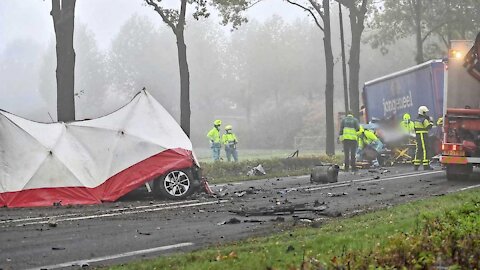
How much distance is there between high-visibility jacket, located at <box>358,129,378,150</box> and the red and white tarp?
12.1 metres

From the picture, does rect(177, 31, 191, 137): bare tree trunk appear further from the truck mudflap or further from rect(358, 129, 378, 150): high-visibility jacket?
the truck mudflap

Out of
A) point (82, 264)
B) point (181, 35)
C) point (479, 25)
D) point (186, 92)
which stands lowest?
point (82, 264)

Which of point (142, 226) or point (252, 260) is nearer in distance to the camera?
point (252, 260)

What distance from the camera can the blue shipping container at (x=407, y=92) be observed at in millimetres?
24062

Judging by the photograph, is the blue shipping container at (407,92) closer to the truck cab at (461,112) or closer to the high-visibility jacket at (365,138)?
the high-visibility jacket at (365,138)

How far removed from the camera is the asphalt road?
7.14 meters

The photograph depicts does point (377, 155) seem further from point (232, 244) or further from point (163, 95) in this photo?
point (163, 95)

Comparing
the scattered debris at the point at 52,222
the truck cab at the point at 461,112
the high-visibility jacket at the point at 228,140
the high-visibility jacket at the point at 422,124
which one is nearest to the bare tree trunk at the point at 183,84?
the high-visibility jacket at the point at 228,140

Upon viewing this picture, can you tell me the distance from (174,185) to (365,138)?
12.8 metres

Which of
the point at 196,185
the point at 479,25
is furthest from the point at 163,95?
the point at 196,185

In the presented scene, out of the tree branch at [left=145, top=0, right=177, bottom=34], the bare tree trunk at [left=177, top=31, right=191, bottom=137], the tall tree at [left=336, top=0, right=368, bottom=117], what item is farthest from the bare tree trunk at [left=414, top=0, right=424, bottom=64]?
the tree branch at [left=145, top=0, right=177, bottom=34]

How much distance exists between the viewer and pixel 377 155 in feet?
79.6

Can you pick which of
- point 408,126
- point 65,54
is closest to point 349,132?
point 408,126

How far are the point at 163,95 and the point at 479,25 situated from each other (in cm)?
5276
